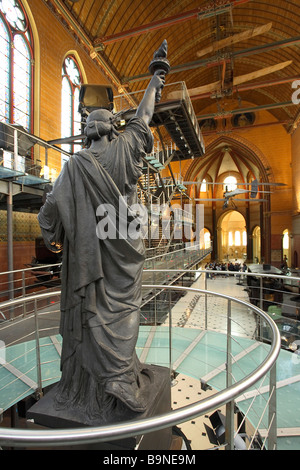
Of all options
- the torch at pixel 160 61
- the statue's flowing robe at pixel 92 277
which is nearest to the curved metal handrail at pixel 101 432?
the statue's flowing robe at pixel 92 277

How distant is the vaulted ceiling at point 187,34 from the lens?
10.4m

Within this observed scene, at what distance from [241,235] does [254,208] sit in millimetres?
5708

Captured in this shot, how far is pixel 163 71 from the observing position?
1961 mm

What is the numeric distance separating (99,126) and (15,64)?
8.13 metres

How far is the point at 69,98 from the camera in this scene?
1013cm

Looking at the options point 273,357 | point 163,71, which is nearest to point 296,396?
point 273,357

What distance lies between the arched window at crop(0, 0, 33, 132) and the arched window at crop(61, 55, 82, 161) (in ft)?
5.09

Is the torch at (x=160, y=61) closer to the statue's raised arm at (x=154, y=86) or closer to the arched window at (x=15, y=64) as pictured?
the statue's raised arm at (x=154, y=86)

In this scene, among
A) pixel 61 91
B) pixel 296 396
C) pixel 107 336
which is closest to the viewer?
pixel 107 336

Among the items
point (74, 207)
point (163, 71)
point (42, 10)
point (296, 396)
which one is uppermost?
point (42, 10)

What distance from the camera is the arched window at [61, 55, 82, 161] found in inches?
386

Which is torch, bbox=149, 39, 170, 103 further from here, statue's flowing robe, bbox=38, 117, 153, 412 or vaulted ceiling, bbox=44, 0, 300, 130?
vaulted ceiling, bbox=44, 0, 300, 130
